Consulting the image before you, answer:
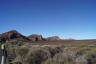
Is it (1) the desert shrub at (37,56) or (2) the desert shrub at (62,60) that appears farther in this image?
(1) the desert shrub at (37,56)

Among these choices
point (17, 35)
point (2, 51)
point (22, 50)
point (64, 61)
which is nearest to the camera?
point (2, 51)

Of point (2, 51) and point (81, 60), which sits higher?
point (2, 51)

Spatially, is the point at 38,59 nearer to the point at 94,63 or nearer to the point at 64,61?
the point at 64,61

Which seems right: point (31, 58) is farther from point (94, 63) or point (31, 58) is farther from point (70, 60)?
point (94, 63)

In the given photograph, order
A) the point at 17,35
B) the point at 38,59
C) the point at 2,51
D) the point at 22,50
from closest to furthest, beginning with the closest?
1. the point at 2,51
2. the point at 38,59
3. the point at 22,50
4. the point at 17,35

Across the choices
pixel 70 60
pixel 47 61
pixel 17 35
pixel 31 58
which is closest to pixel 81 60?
pixel 70 60

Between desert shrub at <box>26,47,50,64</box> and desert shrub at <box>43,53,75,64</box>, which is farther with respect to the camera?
desert shrub at <box>26,47,50,64</box>

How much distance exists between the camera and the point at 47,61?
14.9m

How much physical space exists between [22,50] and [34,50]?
6.61 ft

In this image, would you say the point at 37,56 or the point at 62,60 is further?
the point at 37,56

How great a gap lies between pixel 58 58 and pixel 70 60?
0.87 m

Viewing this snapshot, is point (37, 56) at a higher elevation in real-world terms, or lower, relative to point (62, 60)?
higher

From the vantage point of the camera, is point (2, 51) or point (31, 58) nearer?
point (2, 51)

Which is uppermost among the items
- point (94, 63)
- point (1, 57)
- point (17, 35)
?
point (17, 35)
